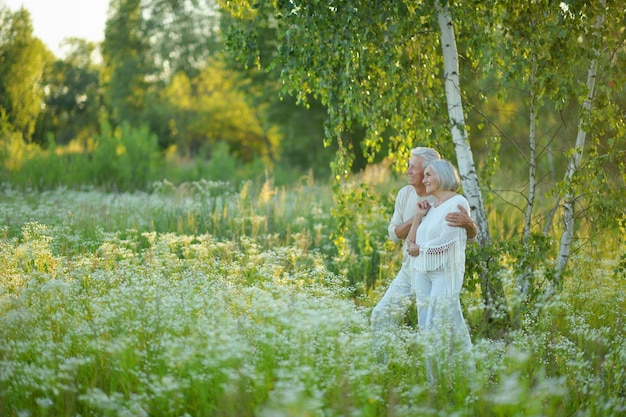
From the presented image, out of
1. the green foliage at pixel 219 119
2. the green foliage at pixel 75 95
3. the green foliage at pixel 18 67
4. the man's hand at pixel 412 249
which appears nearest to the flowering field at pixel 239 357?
the man's hand at pixel 412 249

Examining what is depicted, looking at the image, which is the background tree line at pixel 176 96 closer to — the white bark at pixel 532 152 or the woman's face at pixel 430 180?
the white bark at pixel 532 152

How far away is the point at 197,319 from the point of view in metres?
5.08

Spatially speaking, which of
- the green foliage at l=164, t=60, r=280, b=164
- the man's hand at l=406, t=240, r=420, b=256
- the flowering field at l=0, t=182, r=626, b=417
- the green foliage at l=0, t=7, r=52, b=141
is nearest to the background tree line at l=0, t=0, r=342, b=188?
the green foliage at l=164, t=60, r=280, b=164

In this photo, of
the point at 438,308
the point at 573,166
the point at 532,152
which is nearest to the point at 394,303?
the point at 438,308

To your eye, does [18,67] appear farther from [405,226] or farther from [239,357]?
[239,357]

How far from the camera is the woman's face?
538 centimetres

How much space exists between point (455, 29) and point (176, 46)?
37735mm

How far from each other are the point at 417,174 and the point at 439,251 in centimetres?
72

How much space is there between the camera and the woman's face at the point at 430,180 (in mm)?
5379

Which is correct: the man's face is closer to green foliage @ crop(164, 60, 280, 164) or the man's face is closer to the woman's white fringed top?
the woman's white fringed top

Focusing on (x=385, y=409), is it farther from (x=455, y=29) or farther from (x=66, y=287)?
(x=455, y=29)

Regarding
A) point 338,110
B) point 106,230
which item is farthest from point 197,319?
point 106,230

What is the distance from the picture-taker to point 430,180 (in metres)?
5.39

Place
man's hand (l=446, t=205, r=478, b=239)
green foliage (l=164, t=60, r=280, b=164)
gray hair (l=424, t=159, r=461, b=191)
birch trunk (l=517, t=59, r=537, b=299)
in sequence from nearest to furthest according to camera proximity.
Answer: man's hand (l=446, t=205, r=478, b=239) < gray hair (l=424, t=159, r=461, b=191) < birch trunk (l=517, t=59, r=537, b=299) < green foliage (l=164, t=60, r=280, b=164)
